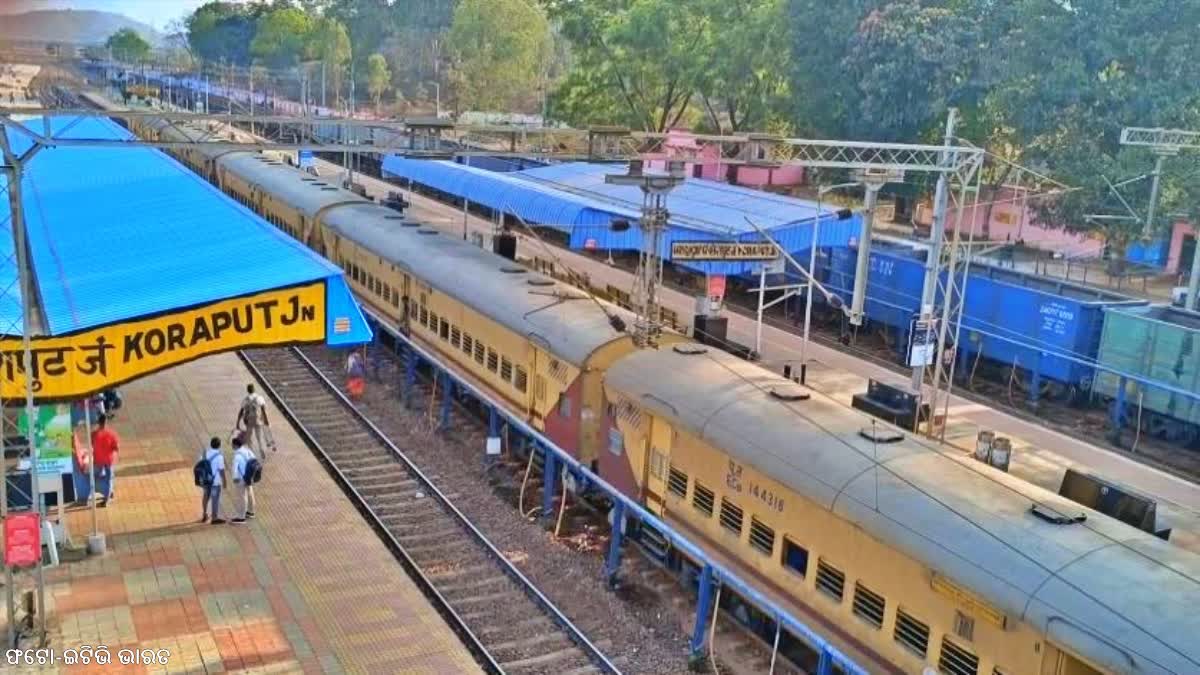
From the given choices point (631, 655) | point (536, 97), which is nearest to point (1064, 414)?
point (631, 655)

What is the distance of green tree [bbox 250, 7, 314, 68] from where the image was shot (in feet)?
439

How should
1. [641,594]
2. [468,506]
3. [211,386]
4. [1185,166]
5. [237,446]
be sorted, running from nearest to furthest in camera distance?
[641,594] → [237,446] → [468,506] → [211,386] → [1185,166]

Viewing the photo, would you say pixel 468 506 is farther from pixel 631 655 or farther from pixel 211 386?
→ pixel 211 386

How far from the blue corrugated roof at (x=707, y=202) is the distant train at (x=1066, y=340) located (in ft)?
14.3

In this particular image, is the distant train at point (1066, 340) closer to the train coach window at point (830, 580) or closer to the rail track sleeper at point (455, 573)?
the rail track sleeper at point (455, 573)

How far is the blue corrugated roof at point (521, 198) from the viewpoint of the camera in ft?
131

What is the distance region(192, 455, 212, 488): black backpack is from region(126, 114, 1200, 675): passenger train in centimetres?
591

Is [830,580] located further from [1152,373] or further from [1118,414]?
[1152,373]

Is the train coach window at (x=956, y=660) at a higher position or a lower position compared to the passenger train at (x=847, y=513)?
Result: lower

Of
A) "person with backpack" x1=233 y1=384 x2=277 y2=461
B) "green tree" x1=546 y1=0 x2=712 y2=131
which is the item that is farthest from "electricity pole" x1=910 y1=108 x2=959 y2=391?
"green tree" x1=546 y1=0 x2=712 y2=131

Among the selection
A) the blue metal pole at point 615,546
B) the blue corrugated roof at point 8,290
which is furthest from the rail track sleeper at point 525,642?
the blue corrugated roof at point 8,290

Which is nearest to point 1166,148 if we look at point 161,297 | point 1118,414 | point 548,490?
point 1118,414

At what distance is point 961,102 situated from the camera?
54938 millimetres

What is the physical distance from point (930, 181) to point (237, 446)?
45.9 metres
